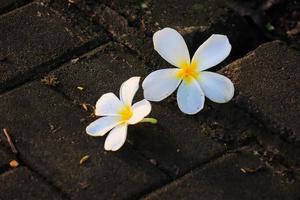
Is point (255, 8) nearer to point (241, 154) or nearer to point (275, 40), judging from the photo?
point (275, 40)

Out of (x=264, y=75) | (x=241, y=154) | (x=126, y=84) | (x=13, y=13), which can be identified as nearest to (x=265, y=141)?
(x=241, y=154)

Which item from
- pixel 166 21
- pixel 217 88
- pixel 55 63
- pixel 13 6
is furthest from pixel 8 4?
pixel 217 88

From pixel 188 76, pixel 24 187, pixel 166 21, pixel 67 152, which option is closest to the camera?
pixel 24 187

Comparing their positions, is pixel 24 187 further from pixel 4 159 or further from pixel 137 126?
pixel 137 126

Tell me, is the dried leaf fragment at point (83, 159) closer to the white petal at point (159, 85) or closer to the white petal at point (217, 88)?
the white petal at point (159, 85)

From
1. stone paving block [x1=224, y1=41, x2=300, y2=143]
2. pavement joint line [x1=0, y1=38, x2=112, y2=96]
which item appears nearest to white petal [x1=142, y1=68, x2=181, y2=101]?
stone paving block [x1=224, y1=41, x2=300, y2=143]

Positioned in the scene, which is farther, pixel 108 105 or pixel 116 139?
pixel 108 105

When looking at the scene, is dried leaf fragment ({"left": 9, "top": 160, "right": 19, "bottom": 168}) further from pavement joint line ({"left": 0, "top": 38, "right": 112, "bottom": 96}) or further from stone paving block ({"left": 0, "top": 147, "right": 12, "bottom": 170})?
pavement joint line ({"left": 0, "top": 38, "right": 112, "bottom": 96})

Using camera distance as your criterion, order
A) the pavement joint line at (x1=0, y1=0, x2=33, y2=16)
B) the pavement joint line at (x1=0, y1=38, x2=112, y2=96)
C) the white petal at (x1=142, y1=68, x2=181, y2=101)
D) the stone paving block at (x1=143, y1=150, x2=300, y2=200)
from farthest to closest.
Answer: the pavement joint line at (x1=0, y1=0, x2=33, y2=16) → the pavement joint line at (x1=0, y1=38, x2=112, y2=96) → the white petal at (x1=142, y1=68, x2=181, y2=101) → the stone paving block at (x1=143, y1=150, x2=300, y2=200)
